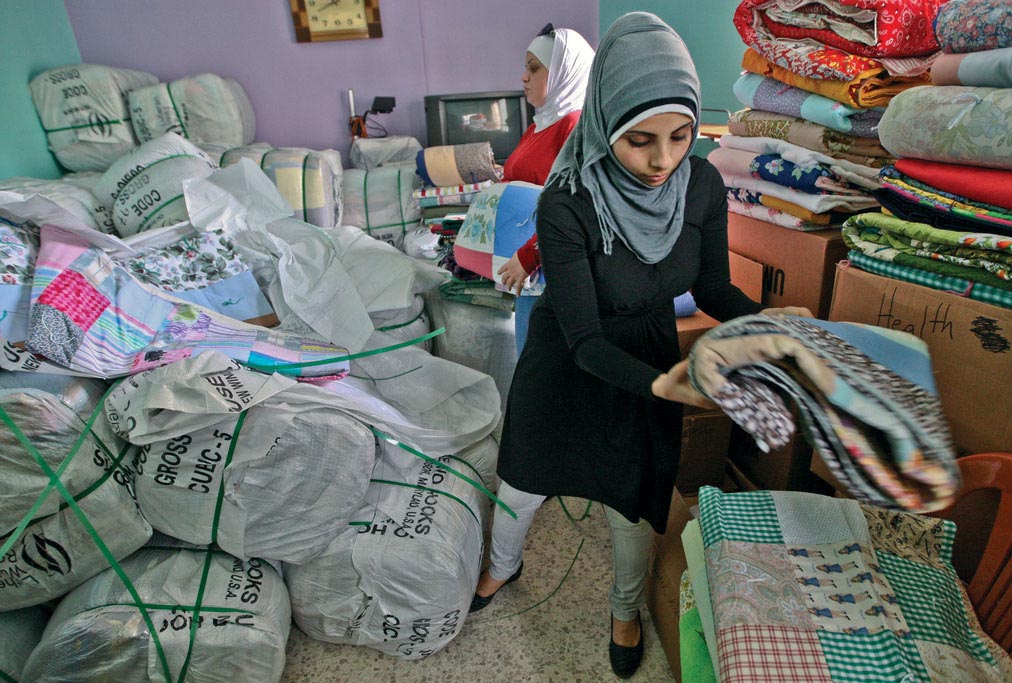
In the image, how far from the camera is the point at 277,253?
5.69ft

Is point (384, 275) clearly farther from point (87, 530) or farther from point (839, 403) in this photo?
point (839, 403)

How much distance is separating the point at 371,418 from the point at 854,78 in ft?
4.19

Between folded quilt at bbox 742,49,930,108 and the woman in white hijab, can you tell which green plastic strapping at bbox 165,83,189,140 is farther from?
folded quilt at bbox 742,49,930,108

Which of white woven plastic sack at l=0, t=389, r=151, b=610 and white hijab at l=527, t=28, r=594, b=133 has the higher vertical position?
white hijab at l=527, t=28, r=594, b=133

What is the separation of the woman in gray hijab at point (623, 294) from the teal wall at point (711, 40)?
1549 millimetres

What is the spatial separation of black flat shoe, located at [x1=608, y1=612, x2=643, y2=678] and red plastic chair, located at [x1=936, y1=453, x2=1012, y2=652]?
0.65 meters

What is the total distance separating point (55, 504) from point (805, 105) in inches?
70.1

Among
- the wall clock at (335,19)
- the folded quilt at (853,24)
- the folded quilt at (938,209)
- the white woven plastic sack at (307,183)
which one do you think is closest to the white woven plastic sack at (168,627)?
the folded quilt at (938,209)

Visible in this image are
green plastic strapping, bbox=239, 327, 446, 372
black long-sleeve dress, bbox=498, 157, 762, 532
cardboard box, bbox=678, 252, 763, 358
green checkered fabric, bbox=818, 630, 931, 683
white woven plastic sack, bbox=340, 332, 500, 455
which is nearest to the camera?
green checkered fabric, bbox=818, 630, 931, 683

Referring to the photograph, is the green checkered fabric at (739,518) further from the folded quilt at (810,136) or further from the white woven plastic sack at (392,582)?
the folded quilt at (810,136)

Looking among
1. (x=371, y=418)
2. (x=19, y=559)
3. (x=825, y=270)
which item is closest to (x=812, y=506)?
(x=825, y=270)

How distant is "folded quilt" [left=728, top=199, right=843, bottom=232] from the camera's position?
133 cm

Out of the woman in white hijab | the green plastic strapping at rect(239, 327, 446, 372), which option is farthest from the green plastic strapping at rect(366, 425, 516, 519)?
the woman in white hijab

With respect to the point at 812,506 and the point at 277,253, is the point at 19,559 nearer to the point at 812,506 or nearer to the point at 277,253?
the point at 277,253
